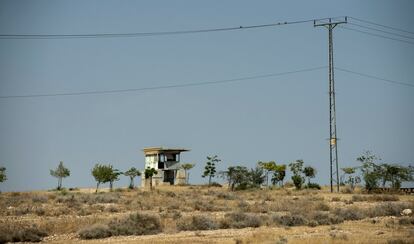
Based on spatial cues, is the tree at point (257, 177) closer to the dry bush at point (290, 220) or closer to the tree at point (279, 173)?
the tree at point (279, 173)

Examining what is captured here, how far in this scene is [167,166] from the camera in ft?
321

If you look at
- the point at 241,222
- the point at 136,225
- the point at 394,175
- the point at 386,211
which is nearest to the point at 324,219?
the point at 241,222

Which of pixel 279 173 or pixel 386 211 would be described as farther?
pixel 279 173

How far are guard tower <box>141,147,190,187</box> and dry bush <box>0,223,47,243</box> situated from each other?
7073cm

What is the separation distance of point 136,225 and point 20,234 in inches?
214

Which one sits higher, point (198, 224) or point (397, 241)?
point (198, 224)

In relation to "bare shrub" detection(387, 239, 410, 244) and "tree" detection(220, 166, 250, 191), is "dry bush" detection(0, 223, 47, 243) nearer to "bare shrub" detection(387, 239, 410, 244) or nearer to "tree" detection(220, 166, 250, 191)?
"bare shrub" detection(387, 239, 410, 244)

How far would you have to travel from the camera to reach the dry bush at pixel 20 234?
24.5m

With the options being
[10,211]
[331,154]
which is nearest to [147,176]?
[331,154]

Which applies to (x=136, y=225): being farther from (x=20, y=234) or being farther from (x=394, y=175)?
(x=394, y=175)

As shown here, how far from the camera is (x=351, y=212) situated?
33.4 m

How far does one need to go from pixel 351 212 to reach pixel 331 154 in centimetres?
2255

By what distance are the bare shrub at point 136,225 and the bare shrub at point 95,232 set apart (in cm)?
37

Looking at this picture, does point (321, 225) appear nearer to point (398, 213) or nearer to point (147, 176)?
point (398, 213)
